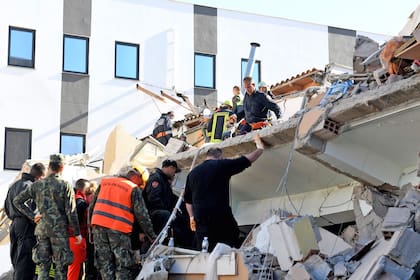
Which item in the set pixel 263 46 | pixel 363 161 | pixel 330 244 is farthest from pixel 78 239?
pixel 263 46

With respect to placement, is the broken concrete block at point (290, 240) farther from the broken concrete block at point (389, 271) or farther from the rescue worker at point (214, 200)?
the broken concrete block at point (389, 271)

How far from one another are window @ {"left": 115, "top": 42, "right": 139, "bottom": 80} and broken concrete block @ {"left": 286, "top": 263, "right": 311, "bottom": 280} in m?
15.8

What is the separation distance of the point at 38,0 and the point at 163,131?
27.1 feet

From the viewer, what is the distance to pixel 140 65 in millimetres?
21312

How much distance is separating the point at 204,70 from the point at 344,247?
15.6m

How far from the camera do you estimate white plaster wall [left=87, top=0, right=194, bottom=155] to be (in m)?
20.7

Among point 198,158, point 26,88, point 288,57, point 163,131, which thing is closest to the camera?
point 198,158

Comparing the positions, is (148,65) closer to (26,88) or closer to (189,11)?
(189,11)

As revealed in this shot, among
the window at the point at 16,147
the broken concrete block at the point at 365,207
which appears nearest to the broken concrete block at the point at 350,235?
the broken concrete block at the point at 365,207

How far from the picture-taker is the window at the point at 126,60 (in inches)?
828

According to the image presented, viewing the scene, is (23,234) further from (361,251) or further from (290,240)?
(361,251)

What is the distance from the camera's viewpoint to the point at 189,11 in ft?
72.2

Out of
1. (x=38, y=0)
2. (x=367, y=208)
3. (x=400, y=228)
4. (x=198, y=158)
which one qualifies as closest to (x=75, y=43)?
(x=38, y=0)

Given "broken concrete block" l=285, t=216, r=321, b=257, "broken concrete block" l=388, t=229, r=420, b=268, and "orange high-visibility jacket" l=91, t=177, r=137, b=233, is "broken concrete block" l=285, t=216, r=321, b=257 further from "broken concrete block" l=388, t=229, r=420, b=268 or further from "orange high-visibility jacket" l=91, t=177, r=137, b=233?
"orange high-visibility jacket" l=91, t=177, r=137, b=233
